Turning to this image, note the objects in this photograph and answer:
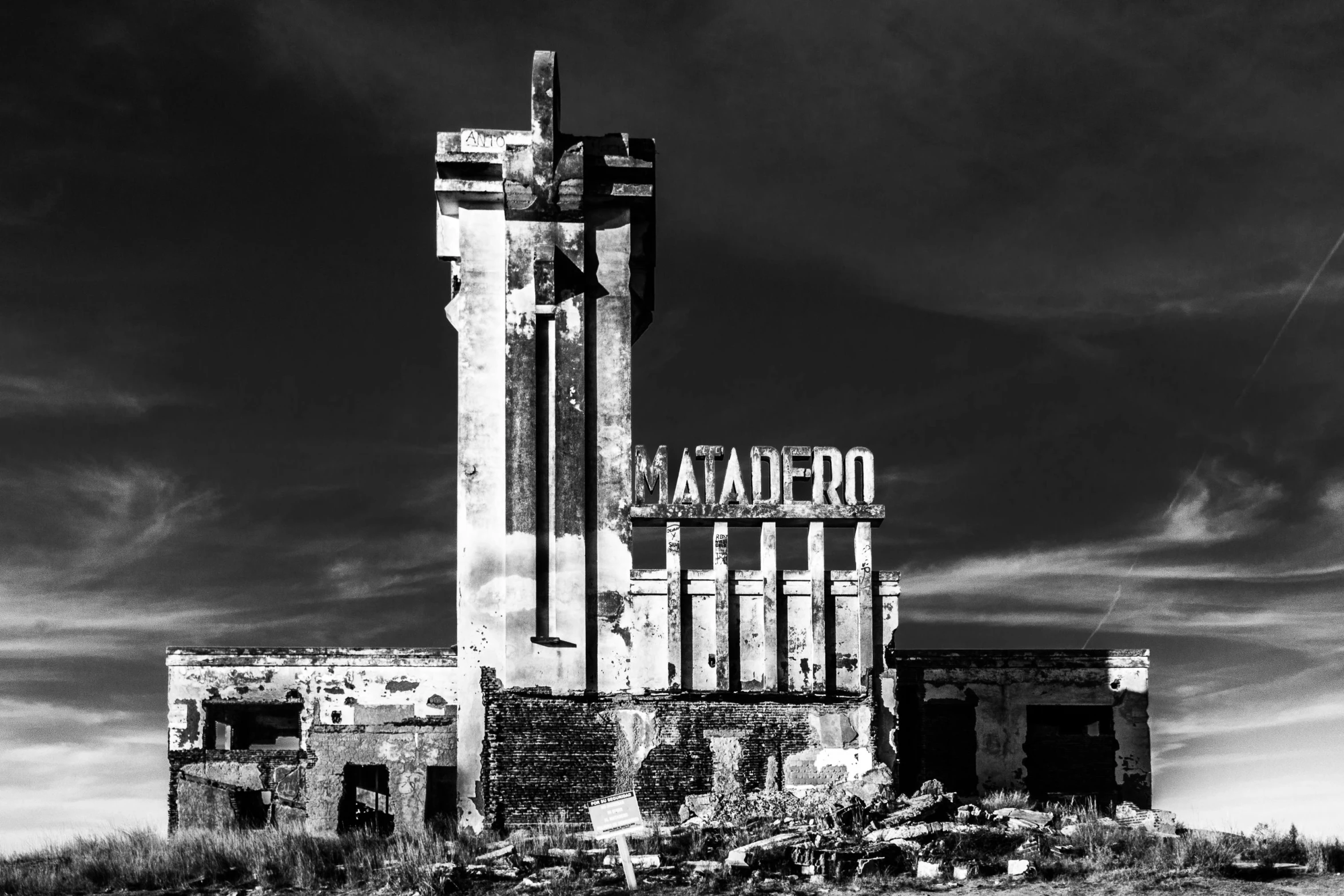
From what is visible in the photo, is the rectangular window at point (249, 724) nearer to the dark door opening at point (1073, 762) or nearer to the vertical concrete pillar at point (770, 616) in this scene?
the vertical concrete pillar at point (770, 616)

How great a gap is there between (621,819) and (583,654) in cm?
930

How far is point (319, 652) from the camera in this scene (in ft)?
104

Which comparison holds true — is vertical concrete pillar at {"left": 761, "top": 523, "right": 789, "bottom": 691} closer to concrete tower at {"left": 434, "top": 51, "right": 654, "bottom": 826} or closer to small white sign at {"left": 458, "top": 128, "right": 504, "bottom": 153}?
concrete tower at {"left": 434, "top": 51, "right": 654, "bottom": 826}

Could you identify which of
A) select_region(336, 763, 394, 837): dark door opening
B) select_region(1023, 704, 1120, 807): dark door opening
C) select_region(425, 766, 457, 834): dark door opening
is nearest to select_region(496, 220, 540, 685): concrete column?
select_region(425, 766, 457, 834): dark door opening

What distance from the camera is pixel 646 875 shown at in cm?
2234

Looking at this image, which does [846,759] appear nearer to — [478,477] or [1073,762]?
[1073,762]

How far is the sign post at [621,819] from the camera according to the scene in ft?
68.6

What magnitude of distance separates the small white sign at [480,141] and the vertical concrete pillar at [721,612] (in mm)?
8664

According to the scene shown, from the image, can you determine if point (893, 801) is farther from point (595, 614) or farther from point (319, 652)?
point (319, 652)

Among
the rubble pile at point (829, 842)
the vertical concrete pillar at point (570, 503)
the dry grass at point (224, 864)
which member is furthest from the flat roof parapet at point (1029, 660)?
the dry grass at point (224, 864)

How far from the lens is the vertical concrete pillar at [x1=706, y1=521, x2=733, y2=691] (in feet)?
97.2

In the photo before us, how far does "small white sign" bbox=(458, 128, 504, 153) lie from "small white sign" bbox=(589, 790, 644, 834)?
601 inches

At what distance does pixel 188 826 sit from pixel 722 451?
470 inches

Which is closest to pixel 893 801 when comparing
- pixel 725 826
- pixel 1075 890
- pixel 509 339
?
pixel 725 826
